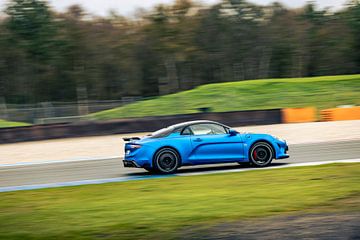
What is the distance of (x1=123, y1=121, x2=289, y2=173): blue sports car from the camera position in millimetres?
12867

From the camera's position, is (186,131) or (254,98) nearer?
(186,131)

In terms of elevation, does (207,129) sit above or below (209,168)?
above

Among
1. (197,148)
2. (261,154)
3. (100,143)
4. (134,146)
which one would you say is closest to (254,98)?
(100,143)

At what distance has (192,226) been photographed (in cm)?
609

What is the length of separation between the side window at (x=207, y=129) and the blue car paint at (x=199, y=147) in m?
0.11

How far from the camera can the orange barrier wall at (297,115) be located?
30.5 meters

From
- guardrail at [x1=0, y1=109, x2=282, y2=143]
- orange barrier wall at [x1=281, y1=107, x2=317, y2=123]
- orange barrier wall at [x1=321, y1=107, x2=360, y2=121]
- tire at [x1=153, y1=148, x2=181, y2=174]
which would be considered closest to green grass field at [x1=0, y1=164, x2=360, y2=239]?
tire at [x1=153, y1=148, x2=181, y2=174]

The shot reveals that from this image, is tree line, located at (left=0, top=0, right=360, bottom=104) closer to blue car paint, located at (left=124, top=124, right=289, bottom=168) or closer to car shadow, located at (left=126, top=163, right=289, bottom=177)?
car shadow, located at (left=126, top=163, right=289, bottom=177)

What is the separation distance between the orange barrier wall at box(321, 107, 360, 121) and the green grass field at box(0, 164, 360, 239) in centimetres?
2022

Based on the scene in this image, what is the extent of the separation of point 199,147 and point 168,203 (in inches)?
201

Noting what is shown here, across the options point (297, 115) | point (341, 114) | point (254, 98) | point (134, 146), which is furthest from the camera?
point (254, 98)

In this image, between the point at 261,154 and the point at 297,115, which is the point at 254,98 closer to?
the point at 297,115

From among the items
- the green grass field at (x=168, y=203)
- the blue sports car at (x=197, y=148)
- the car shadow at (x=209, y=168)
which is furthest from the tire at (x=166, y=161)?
the green grass field at (x=168, y=203)

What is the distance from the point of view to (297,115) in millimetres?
31000
